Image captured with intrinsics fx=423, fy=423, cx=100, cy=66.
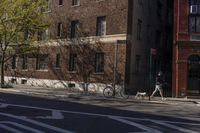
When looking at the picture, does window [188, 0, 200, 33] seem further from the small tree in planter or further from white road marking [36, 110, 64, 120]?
white road marking [36, 110, 64, 120]

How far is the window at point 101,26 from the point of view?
3378cm

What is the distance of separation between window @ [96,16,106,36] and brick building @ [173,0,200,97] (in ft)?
19.9

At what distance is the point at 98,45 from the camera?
33594 mm

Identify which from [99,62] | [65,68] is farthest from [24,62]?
[99,62]

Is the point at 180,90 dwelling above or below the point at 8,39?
below

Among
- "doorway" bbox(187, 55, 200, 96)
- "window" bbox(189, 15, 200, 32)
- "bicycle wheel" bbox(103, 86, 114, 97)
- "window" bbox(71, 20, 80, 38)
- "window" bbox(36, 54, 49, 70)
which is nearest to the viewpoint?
"bicycle wheel" bbox(103, 86, 114, 97)

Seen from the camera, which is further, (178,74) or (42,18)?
(42,18)

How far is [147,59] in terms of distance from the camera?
35969 millimetres

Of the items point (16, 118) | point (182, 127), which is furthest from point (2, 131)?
point (182, 127)

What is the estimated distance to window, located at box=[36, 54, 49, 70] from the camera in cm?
3923

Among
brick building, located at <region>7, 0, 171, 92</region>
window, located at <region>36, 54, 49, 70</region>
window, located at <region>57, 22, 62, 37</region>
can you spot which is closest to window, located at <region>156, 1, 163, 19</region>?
brick building, located at <region>7, 0, 171, 92</region>

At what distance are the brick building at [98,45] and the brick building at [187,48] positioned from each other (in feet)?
12.2

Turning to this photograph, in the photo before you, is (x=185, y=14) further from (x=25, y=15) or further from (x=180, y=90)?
(x=25, y=15)

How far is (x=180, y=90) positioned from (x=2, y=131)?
20900 millimetres
